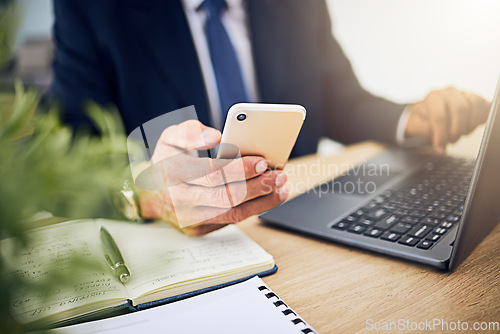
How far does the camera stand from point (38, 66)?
8.48 ft

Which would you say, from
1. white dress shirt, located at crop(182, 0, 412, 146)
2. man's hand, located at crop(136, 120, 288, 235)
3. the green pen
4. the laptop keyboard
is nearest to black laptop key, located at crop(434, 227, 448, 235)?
the laptop keyboard

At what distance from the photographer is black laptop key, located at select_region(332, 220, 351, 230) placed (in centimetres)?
42

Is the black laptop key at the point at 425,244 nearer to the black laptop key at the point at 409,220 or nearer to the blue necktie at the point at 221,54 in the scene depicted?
the black laptop key at the point at 409,220

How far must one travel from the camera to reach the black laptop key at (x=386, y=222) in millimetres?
406

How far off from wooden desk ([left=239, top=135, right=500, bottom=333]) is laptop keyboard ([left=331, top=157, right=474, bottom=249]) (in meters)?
0.03

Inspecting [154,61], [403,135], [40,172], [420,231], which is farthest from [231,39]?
[40,172]

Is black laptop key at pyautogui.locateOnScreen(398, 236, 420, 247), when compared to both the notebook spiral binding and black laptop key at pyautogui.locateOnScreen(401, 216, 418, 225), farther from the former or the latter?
the notebook spiral binding

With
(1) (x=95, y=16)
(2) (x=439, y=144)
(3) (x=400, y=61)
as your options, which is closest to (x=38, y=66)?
(1) (x=95, y=16)

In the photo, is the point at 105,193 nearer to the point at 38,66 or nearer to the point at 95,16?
the point at 95,16

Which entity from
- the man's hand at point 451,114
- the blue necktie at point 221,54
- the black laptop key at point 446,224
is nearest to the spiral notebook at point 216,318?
the black laptop key at point 446,224

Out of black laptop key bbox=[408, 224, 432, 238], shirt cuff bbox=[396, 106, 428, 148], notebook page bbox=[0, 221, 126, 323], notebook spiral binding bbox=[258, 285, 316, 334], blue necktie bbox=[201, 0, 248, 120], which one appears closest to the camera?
notebook page bbox=[0, 221, 126, 323]

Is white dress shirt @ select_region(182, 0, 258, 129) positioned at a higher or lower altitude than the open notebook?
higher

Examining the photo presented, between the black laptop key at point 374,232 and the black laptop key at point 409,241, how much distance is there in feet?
0.08

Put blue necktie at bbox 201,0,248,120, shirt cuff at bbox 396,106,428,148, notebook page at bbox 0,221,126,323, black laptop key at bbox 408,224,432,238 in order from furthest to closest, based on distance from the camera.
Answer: shirt cuff at bbox 396,106,428,148
blue necktie at bbox 201,0,248,120
black laptop key at bbox 408,224,432,238
notebook page at bbox 0,221,126,323
